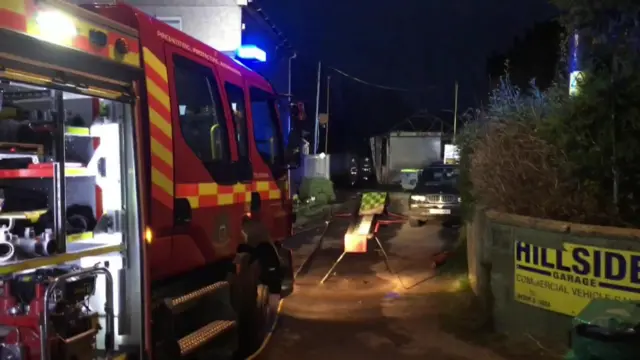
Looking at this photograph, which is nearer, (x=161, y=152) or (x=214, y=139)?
(x=161, y=152)

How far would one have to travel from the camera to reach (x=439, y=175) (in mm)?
19203

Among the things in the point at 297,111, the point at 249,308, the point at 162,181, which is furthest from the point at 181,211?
the point at 297,111

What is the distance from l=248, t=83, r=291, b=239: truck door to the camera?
7.66m

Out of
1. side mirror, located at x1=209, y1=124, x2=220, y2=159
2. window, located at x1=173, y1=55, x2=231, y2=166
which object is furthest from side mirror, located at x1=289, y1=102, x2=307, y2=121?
side mirror, located at x1=209, y1=124, x2=220, y2=159

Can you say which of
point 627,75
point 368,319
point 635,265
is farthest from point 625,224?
point 368,319

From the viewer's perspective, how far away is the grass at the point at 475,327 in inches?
270

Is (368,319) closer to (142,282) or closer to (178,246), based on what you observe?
(178,246)

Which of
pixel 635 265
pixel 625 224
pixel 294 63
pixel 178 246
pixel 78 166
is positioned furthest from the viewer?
pixel 294 63

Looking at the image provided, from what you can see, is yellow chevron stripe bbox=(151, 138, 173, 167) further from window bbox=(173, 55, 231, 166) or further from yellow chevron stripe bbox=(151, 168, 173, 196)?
window bbox=(173, 55, 231, 166)

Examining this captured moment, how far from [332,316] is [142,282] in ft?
15.2

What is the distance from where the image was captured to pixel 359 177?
1941 inches

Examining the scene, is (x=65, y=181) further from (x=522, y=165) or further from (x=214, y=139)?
(x=522, y=165)

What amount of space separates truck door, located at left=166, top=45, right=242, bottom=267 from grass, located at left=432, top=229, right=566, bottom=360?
2.96m

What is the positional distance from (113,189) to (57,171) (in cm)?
64
